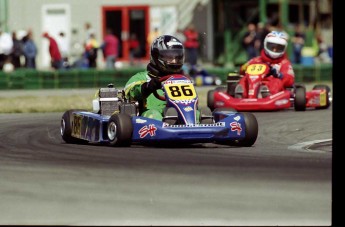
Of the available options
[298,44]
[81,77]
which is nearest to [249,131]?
[81,77]

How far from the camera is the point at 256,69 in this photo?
60.3 ft

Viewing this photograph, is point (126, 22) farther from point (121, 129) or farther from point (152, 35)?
point (121, 129)

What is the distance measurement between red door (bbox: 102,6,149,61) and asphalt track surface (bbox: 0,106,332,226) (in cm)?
2379

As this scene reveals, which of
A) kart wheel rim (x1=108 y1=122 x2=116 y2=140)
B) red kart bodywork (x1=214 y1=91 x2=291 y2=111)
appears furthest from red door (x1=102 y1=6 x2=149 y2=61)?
kart wheel rim (x1=108 y1=122 x2=116 y2=140)

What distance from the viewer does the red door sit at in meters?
36.7

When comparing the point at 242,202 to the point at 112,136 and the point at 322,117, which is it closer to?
the point at 112,136

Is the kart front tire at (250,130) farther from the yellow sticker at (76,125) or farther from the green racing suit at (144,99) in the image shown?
the yellow sticker at (76,125)

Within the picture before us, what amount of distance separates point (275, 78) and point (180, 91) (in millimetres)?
6703

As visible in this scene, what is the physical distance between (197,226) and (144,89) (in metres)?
5.28

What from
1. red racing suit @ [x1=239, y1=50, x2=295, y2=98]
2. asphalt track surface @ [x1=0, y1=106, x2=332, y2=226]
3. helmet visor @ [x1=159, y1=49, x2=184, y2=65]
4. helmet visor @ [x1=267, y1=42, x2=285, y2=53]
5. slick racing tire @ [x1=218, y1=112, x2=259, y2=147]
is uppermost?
helmet visor @ [x1=159, y1=49, x2=184, y2=65]

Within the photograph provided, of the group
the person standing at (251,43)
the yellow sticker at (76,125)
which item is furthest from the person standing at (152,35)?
the yellow sticker at (76,125)

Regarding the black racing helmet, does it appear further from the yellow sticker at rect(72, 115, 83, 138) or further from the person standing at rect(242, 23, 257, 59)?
the person standing at rect(242, 23, 257, 59)

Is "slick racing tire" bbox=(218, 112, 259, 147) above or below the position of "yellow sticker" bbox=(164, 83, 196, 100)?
below

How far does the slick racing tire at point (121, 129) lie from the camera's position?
456 inches
